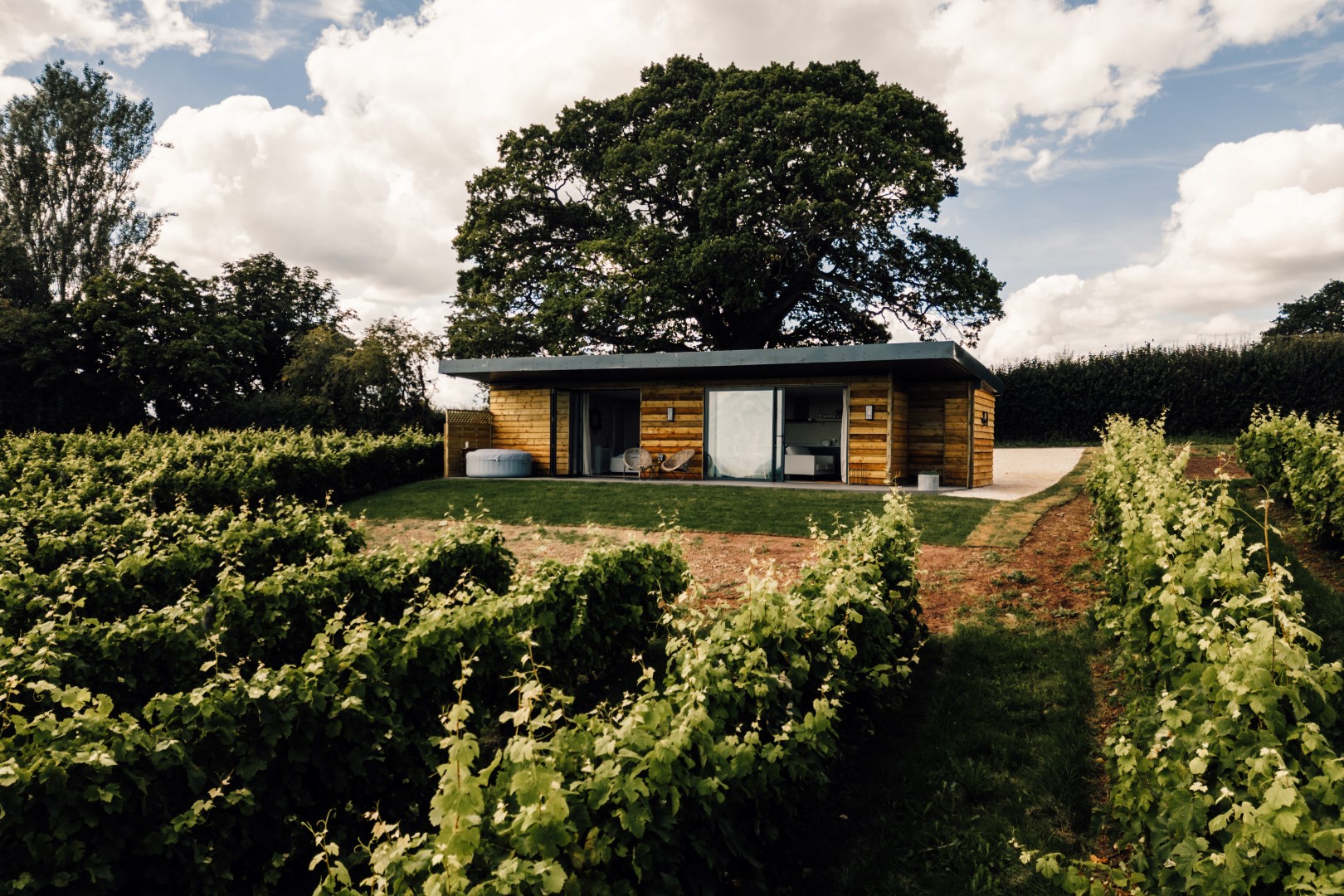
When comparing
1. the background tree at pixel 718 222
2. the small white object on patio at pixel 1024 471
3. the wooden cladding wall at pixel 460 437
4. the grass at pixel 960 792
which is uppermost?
the background tree at pixel 718 222

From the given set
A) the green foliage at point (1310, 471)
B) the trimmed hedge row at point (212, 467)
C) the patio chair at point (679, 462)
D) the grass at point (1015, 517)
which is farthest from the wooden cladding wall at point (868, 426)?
the green foliage at point (1310, 471)

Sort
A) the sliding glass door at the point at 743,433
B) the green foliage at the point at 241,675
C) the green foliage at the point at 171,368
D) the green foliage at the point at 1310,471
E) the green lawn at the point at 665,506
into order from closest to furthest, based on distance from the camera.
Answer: the green foliage at the point at 241,675
the green foliage at the point at 1310,471
the green lawn at the point at 665,506
the sliding glass door at the point at 743,433
the green foliage at the point at 171,368

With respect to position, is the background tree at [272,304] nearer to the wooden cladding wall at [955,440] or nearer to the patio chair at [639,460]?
the patio chair at [639,460]

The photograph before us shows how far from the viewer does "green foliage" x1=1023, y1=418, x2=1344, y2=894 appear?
68.0 inches

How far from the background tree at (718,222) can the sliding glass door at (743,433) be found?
5.04 metres

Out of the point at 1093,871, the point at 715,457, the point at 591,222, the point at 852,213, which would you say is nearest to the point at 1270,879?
the point at 1093,871

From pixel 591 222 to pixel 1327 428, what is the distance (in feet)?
68.8

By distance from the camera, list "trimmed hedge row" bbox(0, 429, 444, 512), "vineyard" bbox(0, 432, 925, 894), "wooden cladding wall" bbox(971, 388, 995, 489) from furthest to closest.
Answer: "wooden cladding wall" bbox(971, 388, 995, 489) → "trimmed hedge row" bbox(0, 429, 444, 512) → "vineyard" bbox(0, 432, 925, 894)

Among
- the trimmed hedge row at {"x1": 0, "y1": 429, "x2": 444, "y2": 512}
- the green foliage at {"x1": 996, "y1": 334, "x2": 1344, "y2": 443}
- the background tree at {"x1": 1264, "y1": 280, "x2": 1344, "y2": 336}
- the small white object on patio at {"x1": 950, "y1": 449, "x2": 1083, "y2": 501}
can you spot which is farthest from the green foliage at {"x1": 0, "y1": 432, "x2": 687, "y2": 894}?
the background tree at {"x1": 1264, "y1": 280, "x2": 1344, "y2": 336}

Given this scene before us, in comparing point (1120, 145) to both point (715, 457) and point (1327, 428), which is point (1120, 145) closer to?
point (1327, 428)

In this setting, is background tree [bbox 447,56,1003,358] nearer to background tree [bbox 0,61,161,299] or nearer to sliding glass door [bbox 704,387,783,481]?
sliding glass door [bbox 704,387,783,481]

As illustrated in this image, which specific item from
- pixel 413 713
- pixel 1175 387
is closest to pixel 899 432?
pixel 413 713

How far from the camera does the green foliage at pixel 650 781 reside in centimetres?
181

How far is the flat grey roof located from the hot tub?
1.94m
